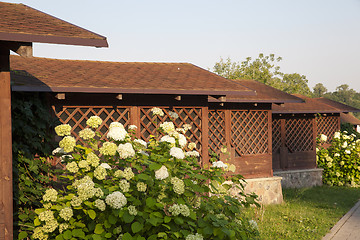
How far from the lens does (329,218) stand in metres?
10.6

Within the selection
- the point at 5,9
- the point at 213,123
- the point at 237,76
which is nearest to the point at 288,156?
the point at 213,123

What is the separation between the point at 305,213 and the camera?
1094 centimetres

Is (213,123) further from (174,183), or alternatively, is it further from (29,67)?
(174,183)

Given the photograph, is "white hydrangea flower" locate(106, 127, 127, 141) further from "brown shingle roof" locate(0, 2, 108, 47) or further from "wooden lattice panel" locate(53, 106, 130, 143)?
"wooden lattice panel" locate(53, 106, 130, 143)

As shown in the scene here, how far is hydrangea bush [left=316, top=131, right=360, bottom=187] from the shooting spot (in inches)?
651

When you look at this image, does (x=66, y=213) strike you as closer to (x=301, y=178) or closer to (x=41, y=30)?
(x=41, y=30)

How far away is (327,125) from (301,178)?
4.72 m

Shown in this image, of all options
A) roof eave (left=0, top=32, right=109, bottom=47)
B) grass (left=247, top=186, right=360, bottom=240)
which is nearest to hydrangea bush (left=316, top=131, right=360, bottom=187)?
grass (left=247, top=186, right=360, bottom=240)

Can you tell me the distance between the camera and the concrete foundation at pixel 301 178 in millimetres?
15641

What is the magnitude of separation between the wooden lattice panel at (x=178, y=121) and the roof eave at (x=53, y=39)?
13.0 feet

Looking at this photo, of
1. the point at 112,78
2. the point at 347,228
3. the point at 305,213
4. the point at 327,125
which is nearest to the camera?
the point at 112,78

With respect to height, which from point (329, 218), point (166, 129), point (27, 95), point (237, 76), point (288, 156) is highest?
point (237, 76)

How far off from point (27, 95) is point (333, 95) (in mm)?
101790

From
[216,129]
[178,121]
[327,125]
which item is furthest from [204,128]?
[327,125]
